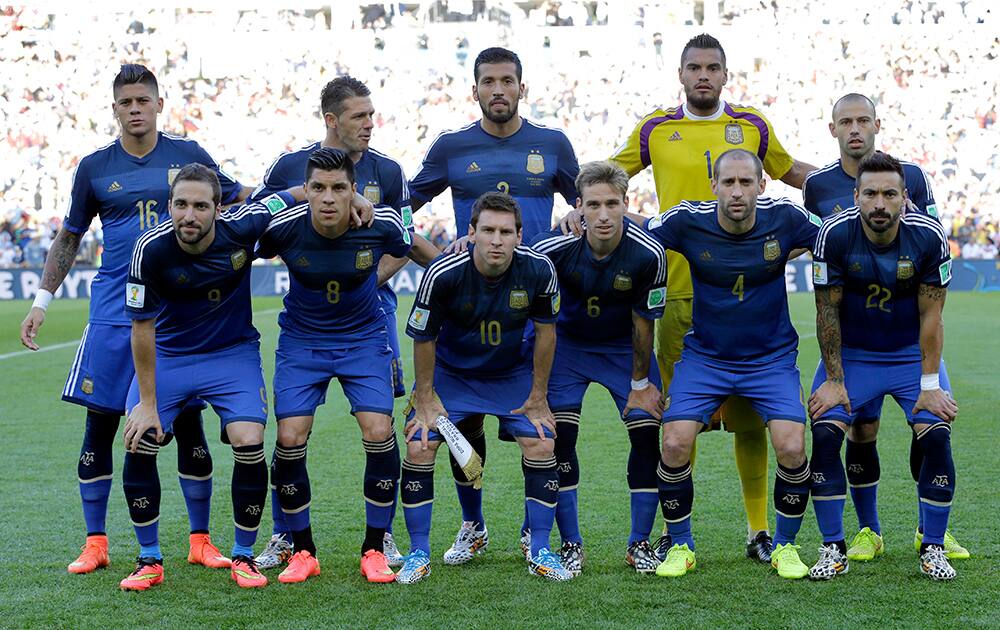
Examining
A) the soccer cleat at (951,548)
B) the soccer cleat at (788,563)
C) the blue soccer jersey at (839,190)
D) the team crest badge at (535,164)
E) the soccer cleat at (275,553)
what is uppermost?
the team crest badge at (535,164)

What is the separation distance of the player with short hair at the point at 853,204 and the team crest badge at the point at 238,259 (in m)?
2.53

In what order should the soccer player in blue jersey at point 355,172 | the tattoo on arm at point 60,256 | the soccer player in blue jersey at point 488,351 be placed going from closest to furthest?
the soccer player in blue jersey at point 488,351 < the soccer player in blue jersey at point 355,172 < the tattoo on arm at point 60,256

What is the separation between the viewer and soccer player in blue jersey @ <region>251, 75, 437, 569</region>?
5242mm

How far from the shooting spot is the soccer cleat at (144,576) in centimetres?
470

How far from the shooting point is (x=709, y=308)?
16.7ft

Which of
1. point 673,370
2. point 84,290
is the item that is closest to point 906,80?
point 84,290

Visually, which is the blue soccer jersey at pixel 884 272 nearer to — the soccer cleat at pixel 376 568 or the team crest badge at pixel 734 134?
the team crest badge at pixel 734 134

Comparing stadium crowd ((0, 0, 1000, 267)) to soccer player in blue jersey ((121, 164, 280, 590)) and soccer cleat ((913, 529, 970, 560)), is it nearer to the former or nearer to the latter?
soccer cleat ((913, 529, 970, 560))

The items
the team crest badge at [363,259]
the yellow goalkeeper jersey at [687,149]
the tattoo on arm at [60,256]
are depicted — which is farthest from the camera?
the yellow goalkeeper jersey at [687,149]

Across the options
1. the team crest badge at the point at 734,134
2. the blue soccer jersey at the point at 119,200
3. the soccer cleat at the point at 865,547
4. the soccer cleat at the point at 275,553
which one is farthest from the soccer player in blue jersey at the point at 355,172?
the soccer cleat at the point at 865,547

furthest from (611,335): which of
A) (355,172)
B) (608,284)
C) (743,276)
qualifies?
(355,172)

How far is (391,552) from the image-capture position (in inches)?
205

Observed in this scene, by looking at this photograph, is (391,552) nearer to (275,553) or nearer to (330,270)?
(275,553)

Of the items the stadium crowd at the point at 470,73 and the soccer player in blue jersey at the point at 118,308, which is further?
the stadium crowd at the point at 470,73
